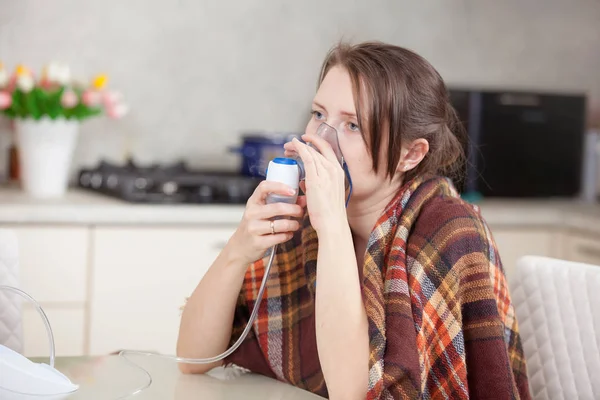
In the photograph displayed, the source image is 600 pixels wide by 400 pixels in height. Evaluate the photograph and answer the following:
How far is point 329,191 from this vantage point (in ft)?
4.22

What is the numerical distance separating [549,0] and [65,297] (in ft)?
7.80

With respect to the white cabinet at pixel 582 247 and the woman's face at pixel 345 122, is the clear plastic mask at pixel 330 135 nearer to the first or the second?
the woman's face at pixel 345 122

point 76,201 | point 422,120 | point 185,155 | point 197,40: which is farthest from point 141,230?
point 422,120

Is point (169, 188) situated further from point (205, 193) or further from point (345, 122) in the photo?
point (345, 122)

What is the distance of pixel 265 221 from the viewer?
1320 mm

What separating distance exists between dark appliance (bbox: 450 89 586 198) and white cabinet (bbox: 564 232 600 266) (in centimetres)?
35

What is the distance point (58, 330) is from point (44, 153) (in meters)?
0.59

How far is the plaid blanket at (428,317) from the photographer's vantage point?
4.05ft

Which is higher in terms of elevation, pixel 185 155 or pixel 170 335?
pixel 185 155

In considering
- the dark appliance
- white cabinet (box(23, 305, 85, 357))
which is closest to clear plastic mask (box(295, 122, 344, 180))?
white cabinet (box(23, 305, 85, 357))

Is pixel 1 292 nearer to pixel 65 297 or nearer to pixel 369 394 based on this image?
pixel 369 394

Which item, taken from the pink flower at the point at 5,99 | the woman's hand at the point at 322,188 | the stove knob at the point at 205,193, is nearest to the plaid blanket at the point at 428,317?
the woman's hand at the point at 322,188

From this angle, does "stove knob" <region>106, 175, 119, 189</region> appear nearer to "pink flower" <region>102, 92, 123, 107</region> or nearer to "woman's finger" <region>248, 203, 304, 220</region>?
"pink flower" <region>102, 92, 123, 107</region>

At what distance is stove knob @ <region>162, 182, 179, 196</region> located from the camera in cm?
270
